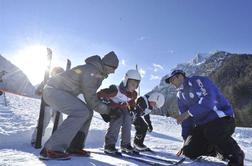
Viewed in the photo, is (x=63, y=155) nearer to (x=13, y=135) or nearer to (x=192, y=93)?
(x=192, y=93)

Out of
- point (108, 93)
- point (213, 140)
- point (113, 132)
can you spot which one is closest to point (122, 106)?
point (108, 93)

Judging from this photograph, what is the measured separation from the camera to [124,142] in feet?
22.6

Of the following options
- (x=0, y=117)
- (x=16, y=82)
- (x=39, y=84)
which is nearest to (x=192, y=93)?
(x=39, y=84)

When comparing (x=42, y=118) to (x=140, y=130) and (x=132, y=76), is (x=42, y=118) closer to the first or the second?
(x=132, y=76)

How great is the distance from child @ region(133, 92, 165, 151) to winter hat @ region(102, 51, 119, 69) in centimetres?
237

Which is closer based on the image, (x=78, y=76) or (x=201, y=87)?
(x=78, y=76)

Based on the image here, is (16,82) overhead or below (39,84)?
overhead

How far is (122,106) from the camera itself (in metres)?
6.86

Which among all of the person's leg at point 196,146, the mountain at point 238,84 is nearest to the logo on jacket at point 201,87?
the person's leg at point 196,146

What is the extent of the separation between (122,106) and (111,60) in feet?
3.84

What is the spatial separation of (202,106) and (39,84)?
4.55 m

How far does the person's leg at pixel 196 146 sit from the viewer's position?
6.55m

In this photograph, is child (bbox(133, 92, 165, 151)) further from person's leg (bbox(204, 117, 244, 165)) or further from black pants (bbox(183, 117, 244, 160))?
person's leg (bbox(204, 117, 244, 165))

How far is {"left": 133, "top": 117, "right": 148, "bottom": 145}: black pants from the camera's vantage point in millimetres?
8055
